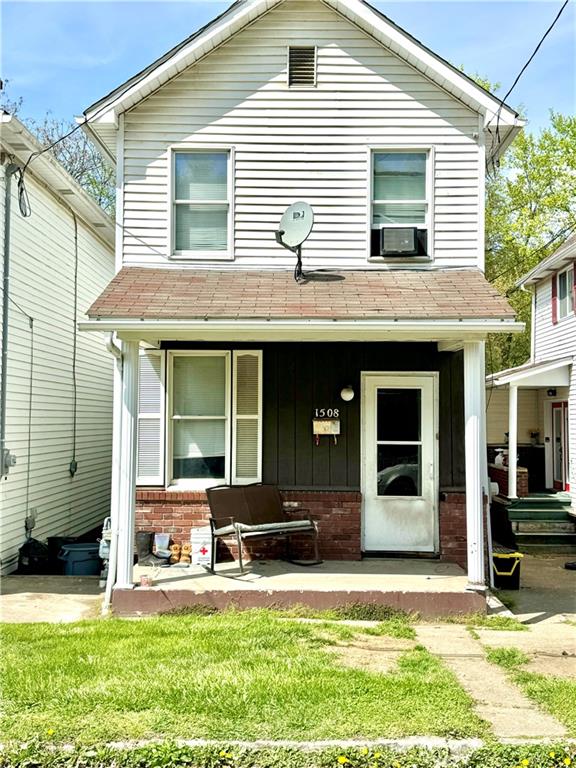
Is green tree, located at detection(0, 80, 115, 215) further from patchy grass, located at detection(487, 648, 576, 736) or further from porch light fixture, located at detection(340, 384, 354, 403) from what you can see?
patchy grass, located at detection(487, 648, 576, 736)

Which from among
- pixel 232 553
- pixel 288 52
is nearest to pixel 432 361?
pixel 232 553

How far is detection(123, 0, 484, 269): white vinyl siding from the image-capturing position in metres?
8.76

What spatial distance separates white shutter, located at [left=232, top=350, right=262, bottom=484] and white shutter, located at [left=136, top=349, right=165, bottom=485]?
3.08 ft

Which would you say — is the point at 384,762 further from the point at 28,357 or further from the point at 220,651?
the point at 28,357

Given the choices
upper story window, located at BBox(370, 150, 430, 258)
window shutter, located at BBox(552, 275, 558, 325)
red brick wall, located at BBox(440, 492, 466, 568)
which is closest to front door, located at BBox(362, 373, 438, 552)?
red brick wall, located at BBox(440, 492, 466, 568)

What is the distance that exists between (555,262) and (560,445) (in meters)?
4.35

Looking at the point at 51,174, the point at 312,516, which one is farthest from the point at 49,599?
A: the point at 51,174

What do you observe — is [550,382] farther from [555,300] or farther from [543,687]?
[543,687]

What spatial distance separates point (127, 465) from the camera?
7219 millimetres

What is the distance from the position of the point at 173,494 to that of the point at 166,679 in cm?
385

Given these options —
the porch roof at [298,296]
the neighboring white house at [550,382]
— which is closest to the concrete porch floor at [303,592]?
the porch roof at [298,296]

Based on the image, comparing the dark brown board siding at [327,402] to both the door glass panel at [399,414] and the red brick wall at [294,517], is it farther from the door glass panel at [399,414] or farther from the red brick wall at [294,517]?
the door glass panel at [399,414]

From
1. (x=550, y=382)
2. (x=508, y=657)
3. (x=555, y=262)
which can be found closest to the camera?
(x=508, y=657)

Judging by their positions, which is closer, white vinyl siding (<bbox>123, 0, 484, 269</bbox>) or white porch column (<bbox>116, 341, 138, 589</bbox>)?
white porch column (<bbox>116, 341, 138, 589</bbox>)
